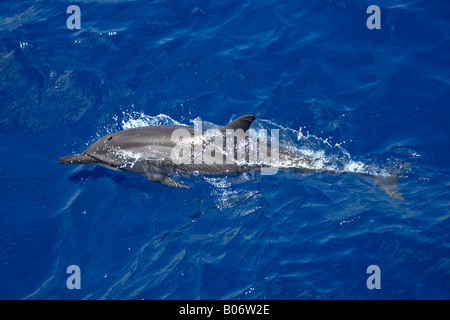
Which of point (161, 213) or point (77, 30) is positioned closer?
point (161, 213)

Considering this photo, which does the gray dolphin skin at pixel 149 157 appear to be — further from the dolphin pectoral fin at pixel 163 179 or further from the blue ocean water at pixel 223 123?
the blue ocean water at pixel 223 123

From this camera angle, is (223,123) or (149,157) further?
(223,123)

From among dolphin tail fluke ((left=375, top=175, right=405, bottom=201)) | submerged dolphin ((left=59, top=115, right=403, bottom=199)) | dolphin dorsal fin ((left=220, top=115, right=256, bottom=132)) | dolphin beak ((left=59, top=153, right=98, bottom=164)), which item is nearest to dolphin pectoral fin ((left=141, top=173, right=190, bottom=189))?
submerged dolphin ((left=59, top=115, right=403, bottom=199))

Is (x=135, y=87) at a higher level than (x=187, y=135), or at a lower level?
higher

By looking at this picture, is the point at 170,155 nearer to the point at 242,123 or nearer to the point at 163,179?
the point at 163,179

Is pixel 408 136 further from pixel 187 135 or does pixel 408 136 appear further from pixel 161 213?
pixel 161 213

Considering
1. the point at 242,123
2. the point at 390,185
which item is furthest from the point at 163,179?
the point at 390,185

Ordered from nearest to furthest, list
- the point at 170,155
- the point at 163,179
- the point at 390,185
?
the point at 390,185 → the point at 170,155 → the point at 163,179
